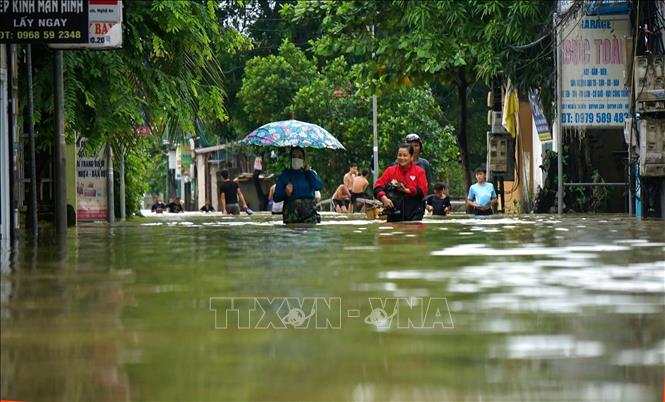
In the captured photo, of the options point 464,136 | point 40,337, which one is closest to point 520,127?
point 464,136

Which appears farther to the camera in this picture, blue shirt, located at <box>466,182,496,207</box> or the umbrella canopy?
the umbrella canopy

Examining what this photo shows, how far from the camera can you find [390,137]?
4872 cm

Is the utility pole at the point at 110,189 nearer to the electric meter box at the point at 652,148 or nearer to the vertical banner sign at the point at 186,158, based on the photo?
the electric meter box at the point at 652,148

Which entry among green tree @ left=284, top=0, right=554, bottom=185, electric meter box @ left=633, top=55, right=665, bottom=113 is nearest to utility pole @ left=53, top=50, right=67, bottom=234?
electric meter box @ left=633, top=55, right=665, bottom=113

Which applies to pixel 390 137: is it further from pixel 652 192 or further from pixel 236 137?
pixel 652 192

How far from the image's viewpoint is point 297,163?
21609mm

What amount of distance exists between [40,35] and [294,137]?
Answer: 40.9 ft

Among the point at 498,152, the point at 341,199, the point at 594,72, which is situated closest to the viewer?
the point at 594,72

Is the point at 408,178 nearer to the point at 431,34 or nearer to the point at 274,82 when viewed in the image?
the point at 431,34

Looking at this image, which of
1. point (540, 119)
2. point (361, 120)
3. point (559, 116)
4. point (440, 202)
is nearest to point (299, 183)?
point (440, 202)

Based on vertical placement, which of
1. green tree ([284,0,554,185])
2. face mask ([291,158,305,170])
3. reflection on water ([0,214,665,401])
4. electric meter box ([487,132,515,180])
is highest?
green tree ([284,0,554,185])

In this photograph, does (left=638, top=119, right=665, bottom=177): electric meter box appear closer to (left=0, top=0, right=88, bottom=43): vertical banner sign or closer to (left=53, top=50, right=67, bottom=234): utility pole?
(left=53, top=50, right=67, bottom=234): utility pole

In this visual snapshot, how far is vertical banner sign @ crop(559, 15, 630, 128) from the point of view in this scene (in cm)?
2664

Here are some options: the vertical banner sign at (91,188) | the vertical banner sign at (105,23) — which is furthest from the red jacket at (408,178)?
the vertical banner sign at (91,188)
